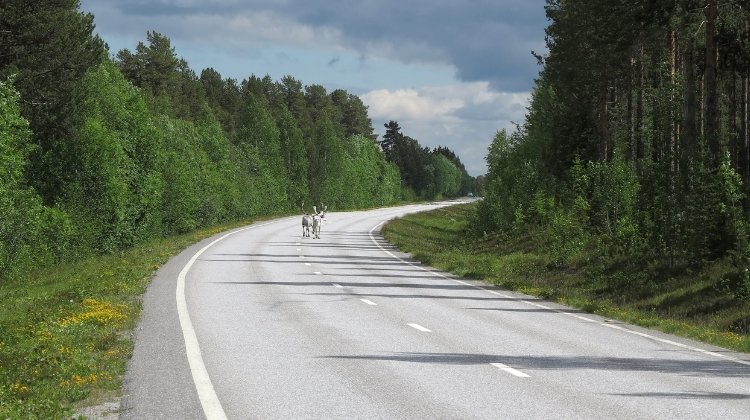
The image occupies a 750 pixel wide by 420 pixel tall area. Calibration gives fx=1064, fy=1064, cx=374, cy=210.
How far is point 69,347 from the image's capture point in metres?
Answer: 14.0

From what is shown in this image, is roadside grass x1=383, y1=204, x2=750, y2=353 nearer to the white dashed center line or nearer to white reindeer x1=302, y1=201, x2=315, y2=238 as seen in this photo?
the white dashed center line

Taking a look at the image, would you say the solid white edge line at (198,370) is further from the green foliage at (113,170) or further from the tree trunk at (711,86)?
the green foliage at (113,170)

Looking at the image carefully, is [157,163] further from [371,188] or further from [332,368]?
[371,188]

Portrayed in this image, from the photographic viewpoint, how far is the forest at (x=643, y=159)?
1017 inches

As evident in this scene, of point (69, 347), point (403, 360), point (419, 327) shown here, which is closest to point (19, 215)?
point (419, 327)

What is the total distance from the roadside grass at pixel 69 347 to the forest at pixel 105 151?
15917mm

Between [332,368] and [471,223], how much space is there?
57443mm

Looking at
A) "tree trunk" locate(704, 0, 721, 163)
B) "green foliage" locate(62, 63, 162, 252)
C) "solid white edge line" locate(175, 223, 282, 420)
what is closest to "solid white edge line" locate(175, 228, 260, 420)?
"solid white edge line" locate(175, 223, 282, 420)

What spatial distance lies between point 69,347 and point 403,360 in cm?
443

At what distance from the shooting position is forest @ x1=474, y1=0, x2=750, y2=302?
1017 inches

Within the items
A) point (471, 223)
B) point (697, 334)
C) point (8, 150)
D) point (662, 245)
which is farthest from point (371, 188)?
point (697, 334)

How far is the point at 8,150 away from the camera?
40969 millimetres

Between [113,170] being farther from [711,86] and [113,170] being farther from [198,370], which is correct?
[198,370]

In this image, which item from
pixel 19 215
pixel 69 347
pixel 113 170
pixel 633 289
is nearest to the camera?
pixel 69 347
